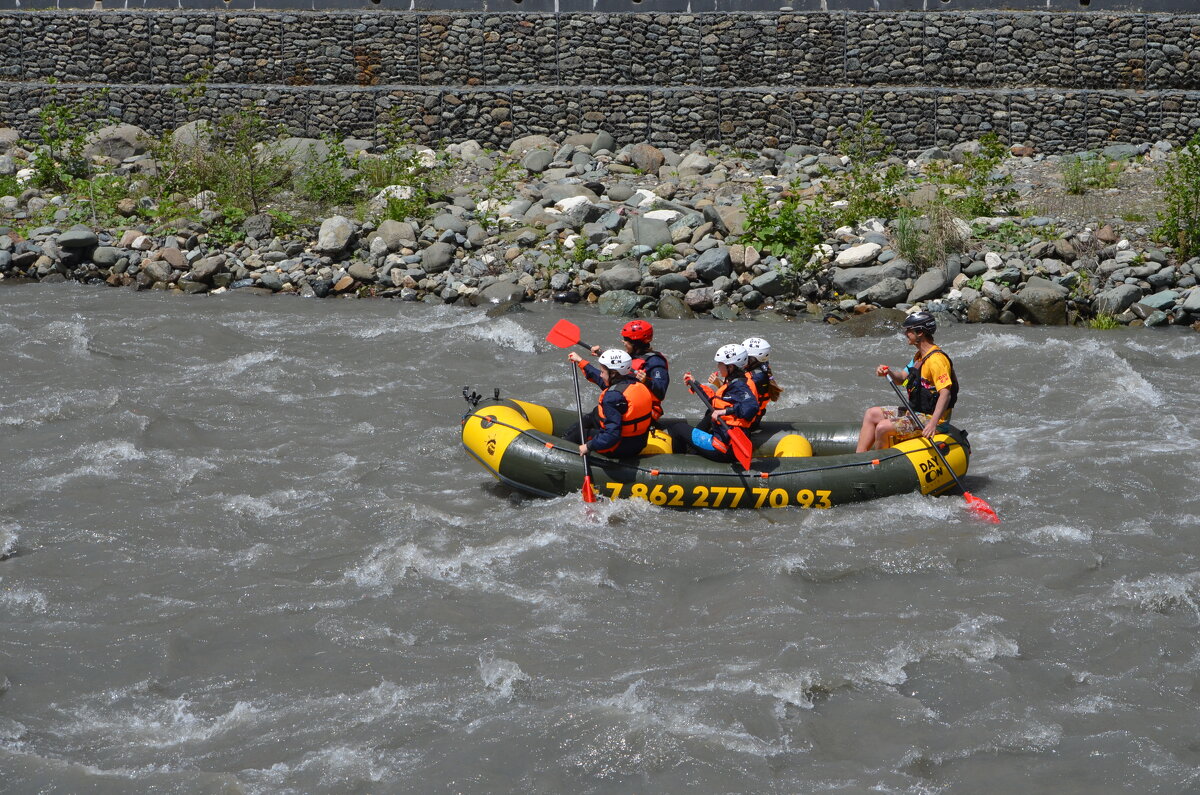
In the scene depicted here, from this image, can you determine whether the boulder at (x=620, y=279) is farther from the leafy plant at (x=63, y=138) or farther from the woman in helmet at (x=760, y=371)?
the leafy plant at (x=63, y=138)

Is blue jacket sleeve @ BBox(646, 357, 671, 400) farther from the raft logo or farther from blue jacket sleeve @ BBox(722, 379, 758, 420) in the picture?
the raft logo

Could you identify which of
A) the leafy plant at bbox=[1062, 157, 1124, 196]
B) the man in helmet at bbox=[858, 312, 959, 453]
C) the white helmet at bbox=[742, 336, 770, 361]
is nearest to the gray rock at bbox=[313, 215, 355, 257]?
the white helmet at bbox=[742, 336, 770, 361]

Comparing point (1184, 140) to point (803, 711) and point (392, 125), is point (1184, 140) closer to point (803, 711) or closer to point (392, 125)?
point (392, 125)

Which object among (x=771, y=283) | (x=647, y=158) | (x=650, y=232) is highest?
(x=647, y=158)

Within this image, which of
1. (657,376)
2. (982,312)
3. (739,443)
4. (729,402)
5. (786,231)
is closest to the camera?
(739,443)

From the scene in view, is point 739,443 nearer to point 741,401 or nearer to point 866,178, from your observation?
point 741,401

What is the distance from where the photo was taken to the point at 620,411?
766 centimetres

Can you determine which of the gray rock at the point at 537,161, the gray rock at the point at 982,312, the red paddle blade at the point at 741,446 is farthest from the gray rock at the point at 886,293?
the gray rock at the point at 537,161

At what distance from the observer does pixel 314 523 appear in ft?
25.1

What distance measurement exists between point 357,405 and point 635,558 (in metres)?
3.81

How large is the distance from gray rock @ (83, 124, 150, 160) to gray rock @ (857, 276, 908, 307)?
1103 centimetres

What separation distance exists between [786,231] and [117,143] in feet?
34.3

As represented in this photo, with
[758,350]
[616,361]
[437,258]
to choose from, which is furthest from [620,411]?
[437,258]

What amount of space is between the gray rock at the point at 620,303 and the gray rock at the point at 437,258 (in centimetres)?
200
